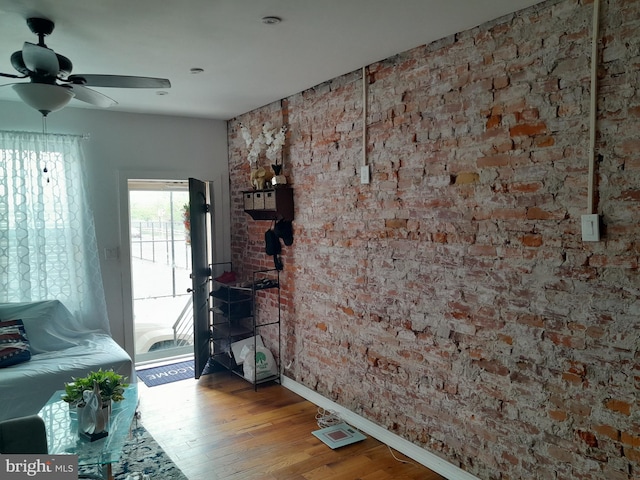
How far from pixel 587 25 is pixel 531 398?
1.79 meters

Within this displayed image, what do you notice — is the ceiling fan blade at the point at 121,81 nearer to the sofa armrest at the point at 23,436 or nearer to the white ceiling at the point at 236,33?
the white ceiling at the point at 236,33

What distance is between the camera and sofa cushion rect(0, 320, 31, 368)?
341 cm

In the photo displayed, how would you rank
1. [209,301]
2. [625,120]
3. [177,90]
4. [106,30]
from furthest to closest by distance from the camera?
[209,301] < [177,90] < [106,30] < [625,120]

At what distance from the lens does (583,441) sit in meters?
2.12

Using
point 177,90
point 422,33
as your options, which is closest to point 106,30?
point 177,90

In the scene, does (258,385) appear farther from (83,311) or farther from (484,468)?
(484,468)

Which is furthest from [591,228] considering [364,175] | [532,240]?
[364,175]

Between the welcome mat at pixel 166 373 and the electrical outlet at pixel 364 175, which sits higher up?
the electrical outlet at pixel 364 175

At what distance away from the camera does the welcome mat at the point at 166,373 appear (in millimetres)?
4565

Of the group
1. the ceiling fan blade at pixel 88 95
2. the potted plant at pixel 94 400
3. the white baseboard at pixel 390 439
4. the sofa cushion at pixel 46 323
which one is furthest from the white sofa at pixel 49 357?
the ceiling fan blade at pixel 88 95

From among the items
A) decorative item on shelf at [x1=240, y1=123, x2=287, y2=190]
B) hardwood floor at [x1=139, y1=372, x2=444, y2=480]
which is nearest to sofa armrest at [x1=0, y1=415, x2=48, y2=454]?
hardwood floor at [x1=139, y1=372, x2=444, y2=480]

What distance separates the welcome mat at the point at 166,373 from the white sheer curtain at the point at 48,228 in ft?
2.22

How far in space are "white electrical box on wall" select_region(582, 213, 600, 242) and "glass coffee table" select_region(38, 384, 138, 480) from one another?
8.13 ft

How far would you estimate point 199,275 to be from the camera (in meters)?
4.51
